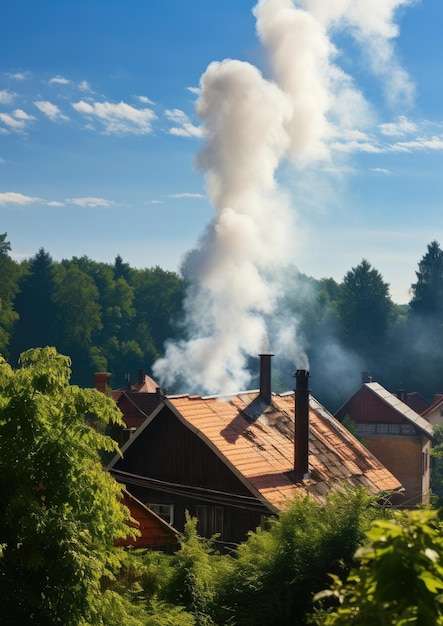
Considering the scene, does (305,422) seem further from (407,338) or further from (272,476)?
(407,338)

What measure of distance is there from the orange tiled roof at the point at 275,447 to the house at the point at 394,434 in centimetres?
1552

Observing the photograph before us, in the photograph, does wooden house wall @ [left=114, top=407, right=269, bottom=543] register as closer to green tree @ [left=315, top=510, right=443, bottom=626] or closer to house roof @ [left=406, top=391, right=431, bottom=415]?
green tree @ [left=315, top=510, right=443, bottom=626]

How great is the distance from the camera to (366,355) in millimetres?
96188

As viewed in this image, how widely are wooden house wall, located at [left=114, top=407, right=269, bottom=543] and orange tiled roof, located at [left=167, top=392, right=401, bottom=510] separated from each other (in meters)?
0.40

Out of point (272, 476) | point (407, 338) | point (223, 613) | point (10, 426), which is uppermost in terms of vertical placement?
point (407, 338)

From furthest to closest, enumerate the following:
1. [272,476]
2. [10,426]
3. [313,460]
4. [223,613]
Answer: [313,460]
[272,476]
[223,613]
[10,426]

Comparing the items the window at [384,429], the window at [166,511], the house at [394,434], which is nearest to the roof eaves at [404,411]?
the house at [394,434]

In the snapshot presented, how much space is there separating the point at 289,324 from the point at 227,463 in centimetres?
8120

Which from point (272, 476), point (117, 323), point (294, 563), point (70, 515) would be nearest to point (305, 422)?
point (272, 476)

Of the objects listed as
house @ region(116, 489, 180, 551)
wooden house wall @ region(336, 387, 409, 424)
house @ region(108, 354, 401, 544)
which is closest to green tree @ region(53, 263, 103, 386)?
wooden house wall @ region(336, 387, 409, 424)

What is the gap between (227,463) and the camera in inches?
971

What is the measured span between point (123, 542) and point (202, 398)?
10690 mm

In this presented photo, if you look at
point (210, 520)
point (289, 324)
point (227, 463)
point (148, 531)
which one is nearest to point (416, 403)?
point (289, 324)

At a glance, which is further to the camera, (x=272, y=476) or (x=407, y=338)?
(x=407, y=338)
